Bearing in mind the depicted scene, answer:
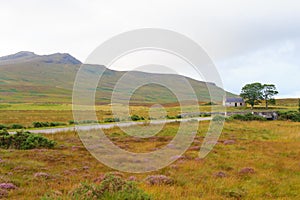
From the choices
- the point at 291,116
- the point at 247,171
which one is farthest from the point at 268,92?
the point at 247,171

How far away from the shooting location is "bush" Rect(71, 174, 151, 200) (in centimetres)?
827

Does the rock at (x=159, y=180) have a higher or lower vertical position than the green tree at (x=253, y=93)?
lower

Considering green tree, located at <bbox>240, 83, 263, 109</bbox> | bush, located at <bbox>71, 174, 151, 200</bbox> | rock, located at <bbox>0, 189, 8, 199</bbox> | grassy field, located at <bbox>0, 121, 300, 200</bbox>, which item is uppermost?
green tree, located at <bbox>240, 83, 263, 109</bbox>

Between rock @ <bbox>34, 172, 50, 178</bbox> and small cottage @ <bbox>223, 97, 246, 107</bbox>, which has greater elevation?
small cottage @ <bbox>223, 97, 246, 107</bbox>

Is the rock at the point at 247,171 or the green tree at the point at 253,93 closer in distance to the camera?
the rock at the point at 247,171

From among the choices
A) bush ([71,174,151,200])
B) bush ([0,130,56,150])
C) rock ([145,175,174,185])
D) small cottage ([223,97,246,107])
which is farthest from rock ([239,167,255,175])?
small cottage ([223,97,246,107])

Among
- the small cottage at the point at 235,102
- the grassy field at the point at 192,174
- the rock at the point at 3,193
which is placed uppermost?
the small cottage at the point at 235,102

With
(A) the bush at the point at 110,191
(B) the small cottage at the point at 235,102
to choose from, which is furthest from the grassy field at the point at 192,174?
(B) the small cottage at the point at 235,102

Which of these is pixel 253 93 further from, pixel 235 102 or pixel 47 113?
pixel 47 113

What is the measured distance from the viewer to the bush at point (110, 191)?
827cm

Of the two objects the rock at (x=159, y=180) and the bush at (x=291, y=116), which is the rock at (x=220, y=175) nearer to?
the rock at (x=159, y=180)

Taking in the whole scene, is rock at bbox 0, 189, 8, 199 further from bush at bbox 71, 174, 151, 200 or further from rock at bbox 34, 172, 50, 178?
bush at bbox 71, 174, 151, 200

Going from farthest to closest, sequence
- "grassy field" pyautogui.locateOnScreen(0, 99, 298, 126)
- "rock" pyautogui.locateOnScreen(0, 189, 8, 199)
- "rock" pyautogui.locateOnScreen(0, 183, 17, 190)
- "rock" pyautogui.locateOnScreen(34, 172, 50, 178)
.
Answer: "grassy field" pyautogui.locateOnScreen(0, 99, 298, 126)
"rock" pyautogui.locateOnScreen(34, 172, 50, 178)
"rock" pyautogui.locateOnScreen(0, 183, 17, 190)
"rock" pyautogui.locateOnScreen(0, 189, 8, 199)

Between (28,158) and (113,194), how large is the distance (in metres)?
10.6
